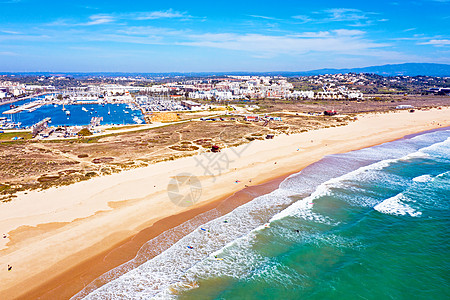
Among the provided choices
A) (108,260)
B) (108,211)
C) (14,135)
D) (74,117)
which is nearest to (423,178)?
(108,260)

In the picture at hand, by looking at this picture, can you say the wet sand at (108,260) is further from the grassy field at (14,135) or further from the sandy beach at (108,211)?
the grassy field at (14,135)

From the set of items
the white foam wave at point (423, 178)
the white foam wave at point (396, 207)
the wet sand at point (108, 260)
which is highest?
the white foam wave at point (423, 178)

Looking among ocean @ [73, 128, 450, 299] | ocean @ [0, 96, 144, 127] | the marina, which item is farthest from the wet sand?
ocean @ [0, 96, 144, 127]

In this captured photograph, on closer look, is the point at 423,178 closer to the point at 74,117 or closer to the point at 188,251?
the point at 188,251

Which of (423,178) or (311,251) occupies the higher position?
(423,178)

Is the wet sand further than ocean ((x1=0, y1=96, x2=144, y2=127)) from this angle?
No

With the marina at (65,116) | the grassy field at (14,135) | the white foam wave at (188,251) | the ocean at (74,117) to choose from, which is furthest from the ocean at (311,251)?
the ocean at (74,117)

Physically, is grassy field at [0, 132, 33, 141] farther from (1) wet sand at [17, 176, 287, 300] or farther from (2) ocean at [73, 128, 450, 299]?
(2) ocean at [73, 128, 450, 299]
